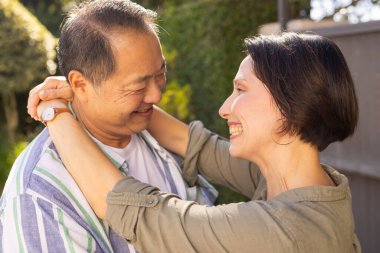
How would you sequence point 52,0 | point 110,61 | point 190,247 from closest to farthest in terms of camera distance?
point 190,247, point 110,61, point 52,0

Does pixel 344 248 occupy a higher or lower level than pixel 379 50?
lower

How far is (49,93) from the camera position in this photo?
2.01m

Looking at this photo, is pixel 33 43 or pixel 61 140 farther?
pixel 33 43

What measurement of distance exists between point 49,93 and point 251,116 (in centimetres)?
75

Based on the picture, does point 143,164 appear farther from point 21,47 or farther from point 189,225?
point 21,47

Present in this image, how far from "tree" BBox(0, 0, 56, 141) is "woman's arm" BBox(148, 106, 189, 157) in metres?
6.24

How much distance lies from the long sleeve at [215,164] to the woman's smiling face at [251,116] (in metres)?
0.47

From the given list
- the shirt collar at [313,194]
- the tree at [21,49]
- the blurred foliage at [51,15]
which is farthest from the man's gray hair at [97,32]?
the blurred foliage at [51,15]

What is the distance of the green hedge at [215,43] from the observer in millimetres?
5539

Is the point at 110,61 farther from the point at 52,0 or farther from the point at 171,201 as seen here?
the point at 52,0

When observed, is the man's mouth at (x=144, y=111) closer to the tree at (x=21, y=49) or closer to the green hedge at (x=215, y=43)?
the green hedge at (x=215, y=43)

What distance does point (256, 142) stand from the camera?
6.20 feet

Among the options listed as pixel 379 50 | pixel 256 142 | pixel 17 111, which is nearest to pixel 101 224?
pixel 256 142

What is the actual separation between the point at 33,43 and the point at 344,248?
7352 millimetres
